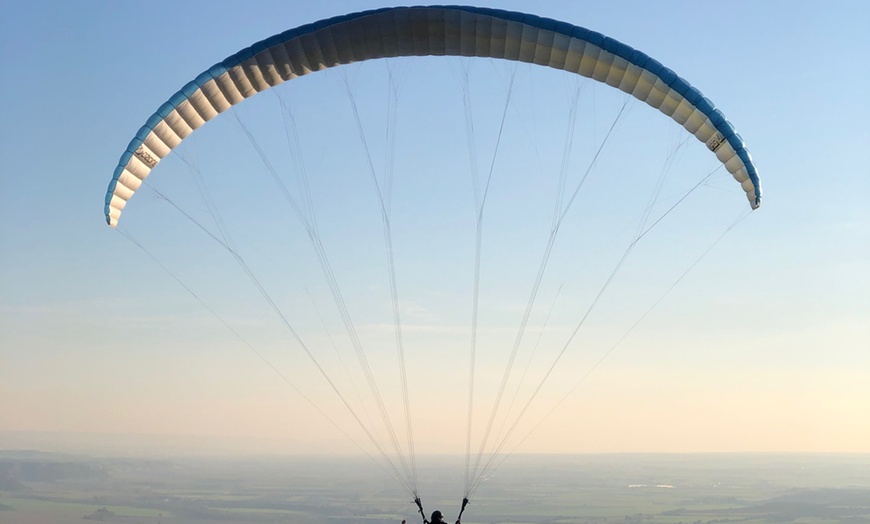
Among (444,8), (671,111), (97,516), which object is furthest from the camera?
(97,516)

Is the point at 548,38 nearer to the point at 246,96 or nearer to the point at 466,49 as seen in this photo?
the point at 466,49

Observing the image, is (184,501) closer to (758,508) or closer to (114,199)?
(758,508)

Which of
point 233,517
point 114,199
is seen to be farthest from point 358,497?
point 114,199

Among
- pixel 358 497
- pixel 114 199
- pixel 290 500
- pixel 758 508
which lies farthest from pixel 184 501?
pixel 114 199

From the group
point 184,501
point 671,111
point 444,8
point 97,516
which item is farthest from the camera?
point 184,501

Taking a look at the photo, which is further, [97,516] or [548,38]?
[97,516]

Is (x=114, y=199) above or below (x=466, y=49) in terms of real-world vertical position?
below

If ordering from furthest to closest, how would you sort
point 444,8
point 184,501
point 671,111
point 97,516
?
1. point 184,501
2. point 97,516
3. point 671,111
4. point 444,8

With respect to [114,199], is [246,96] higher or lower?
higher

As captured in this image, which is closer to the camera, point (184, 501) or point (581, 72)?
point (581, 72)
